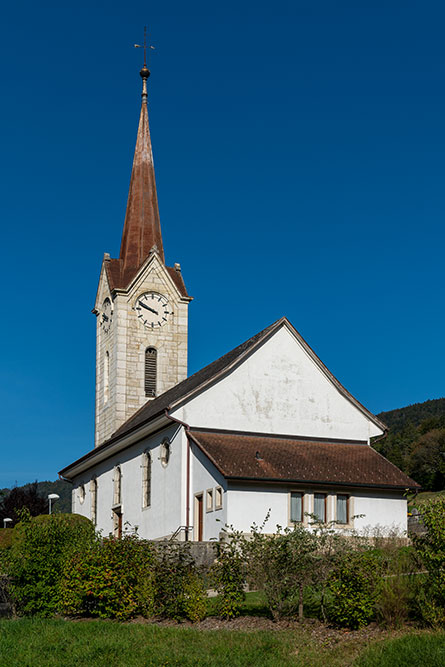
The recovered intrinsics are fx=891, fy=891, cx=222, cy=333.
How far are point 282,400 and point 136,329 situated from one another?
1510 cm

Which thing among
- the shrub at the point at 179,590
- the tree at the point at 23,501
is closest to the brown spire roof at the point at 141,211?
the tree at the point at 23,501

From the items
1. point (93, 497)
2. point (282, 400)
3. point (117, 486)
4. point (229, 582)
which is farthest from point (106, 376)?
point (229, 582)

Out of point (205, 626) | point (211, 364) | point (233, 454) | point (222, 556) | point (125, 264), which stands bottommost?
point (205, 626)

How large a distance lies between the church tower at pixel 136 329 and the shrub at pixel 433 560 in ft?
107

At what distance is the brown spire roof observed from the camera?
164 feet

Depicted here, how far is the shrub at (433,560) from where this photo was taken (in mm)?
13297

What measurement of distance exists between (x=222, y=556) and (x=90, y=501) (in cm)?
2903

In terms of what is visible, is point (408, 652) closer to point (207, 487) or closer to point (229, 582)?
point (229, 582)

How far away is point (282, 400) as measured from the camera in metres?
33.8

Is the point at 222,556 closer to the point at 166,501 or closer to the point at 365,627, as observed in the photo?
the point at 365,627

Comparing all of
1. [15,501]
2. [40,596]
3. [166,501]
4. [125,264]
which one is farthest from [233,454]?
[15,501]

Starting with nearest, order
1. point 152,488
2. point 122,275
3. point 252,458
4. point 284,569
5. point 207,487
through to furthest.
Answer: point 284,569 < point 252,458 < point 207,487 < point 152,488 < point 122,275

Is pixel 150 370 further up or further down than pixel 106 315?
further down

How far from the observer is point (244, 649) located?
13.4 meters
